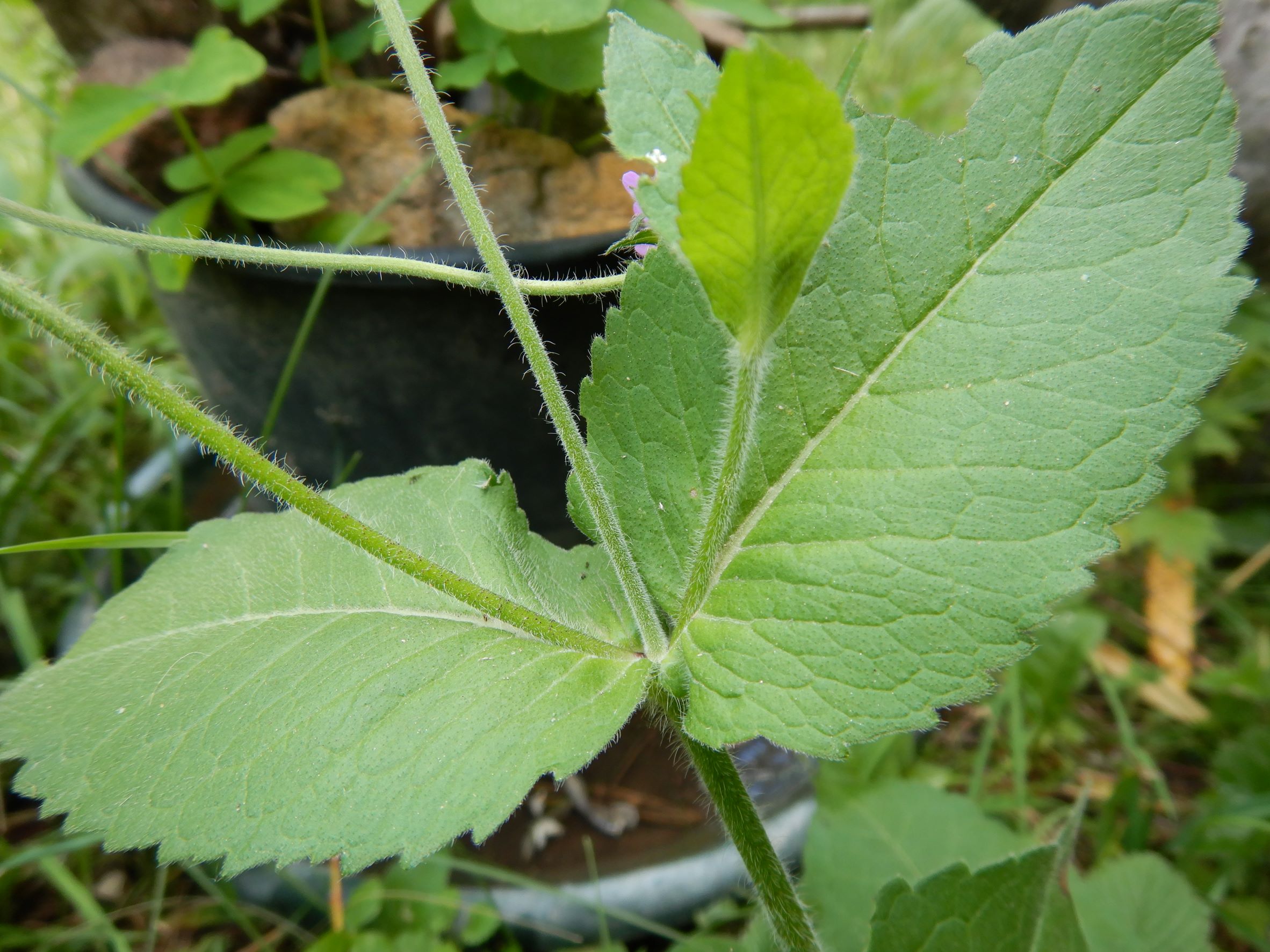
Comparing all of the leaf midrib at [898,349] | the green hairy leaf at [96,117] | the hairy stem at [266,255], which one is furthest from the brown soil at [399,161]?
the leaf midrib at [898,349]

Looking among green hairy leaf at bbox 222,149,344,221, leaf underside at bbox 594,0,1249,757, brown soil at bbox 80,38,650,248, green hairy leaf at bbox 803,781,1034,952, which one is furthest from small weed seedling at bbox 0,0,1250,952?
brown soil at bbox 80,38,650,248

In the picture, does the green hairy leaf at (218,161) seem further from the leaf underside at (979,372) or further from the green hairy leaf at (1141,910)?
the green hairy leaf at (1141,910)

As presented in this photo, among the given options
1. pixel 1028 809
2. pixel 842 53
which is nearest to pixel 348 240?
pixel 1028 809

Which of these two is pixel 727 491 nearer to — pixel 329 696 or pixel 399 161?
pixel 329 696

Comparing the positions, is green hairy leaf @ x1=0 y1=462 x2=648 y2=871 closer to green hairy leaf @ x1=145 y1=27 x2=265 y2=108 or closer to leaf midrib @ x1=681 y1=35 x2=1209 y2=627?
leaf midrib @ x1=681 y1=35 x2=1209 y2=627

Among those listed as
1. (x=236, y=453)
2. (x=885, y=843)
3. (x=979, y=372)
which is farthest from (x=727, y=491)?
(x=885, y=843)
